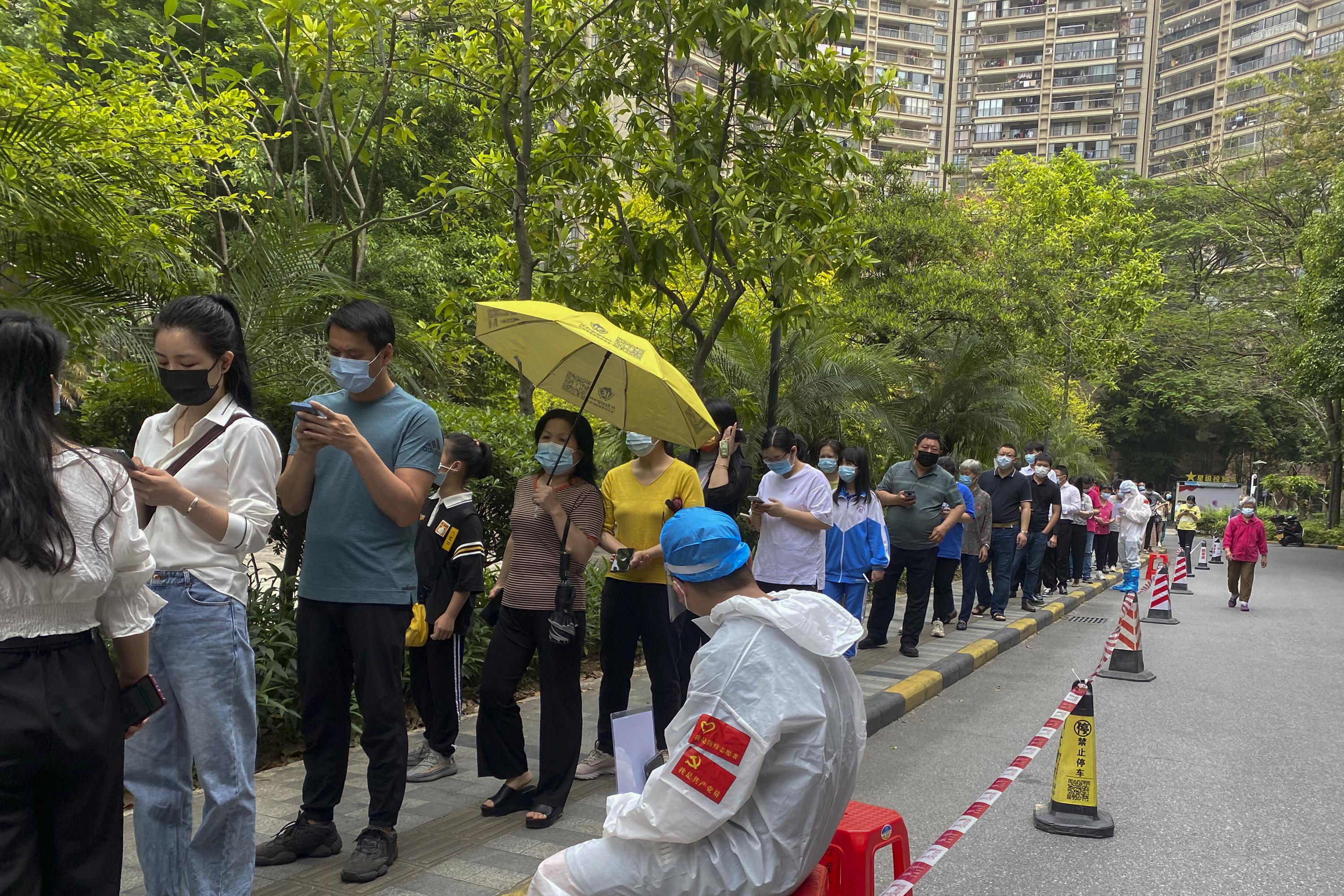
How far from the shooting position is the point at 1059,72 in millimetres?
82688

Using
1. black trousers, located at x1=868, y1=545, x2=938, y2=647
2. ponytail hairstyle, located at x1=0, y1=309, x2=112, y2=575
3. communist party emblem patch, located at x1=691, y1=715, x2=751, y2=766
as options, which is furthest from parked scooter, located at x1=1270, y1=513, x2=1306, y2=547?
ponytail hairstyle, located at x1=0, y1=309, x2=112, y2=575

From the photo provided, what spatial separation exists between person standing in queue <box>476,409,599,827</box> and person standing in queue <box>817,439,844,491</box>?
4.29 meters

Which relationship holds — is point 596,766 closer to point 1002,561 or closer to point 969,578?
point 969,578

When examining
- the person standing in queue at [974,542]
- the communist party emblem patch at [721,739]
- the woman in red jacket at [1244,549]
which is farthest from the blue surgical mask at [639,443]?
the woman in red jacket at [1244,549]

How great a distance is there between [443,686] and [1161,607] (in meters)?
11.6

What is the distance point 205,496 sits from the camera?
3275 mm

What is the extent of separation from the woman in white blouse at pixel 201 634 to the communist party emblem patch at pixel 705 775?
1578mm

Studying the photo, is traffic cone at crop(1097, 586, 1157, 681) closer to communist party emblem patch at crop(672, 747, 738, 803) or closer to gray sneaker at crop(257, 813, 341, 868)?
gray sneaker at crop(257, 813, 341, 868)

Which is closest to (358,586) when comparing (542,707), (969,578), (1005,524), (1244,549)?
(542,707)

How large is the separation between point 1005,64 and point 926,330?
74.6 metres

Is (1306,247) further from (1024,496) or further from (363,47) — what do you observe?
(363,47)

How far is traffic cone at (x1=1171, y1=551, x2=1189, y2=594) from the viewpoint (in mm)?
18747

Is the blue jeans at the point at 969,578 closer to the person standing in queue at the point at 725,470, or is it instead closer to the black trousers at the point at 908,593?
the black trousers at the point at 908,593

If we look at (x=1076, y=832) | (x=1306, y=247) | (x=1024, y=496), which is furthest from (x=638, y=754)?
(x=1306, y=247)
